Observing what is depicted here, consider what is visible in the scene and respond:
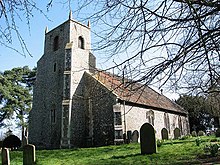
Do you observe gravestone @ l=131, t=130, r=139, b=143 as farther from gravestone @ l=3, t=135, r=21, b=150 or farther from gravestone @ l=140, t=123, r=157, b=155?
gravestone @ l=3, t=135, r=21, b=150

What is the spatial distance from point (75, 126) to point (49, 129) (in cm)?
273

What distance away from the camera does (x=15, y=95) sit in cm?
3319

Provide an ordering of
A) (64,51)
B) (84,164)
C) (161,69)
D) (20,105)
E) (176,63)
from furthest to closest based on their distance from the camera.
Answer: (20,105)
(64,51)
(84,164)
(176,63)
(161,69)

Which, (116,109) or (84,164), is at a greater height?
(116,109)

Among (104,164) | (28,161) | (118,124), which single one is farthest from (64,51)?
(104,164)

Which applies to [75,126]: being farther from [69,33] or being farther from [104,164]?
[104,164]

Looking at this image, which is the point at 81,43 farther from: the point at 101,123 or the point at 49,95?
the point at 101,123

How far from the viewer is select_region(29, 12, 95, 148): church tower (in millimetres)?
19453

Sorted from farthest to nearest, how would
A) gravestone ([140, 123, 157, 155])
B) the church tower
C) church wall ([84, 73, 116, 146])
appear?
the church tower → church wall ([84, 73, 116, 146]) → gravestone ([140, 123, 157, 155])

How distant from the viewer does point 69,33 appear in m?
22.0

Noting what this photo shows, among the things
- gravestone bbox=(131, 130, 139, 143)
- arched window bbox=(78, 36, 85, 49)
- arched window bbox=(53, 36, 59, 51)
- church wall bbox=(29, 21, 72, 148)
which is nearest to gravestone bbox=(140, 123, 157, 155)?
gravestone bbox=(131, 130, 139, 143)

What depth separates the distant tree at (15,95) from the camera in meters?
31.4

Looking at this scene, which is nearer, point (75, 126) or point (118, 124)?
point (118, 124)

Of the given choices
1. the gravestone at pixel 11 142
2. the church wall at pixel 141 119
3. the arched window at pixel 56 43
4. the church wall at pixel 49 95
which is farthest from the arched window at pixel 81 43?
the gravestone at pixel 11 142
